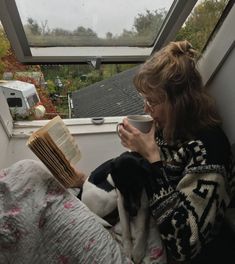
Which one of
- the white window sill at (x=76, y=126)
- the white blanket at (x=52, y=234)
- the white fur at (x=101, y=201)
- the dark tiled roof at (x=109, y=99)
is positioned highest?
the white blanket at (x=52, y=234)

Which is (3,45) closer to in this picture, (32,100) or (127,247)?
(32,100)

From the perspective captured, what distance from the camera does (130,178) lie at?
102 centimetres

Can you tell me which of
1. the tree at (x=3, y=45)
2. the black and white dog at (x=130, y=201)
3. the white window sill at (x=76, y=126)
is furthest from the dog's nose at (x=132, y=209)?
the tree at (x=3, y=45)

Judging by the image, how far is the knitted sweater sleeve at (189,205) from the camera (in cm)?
95

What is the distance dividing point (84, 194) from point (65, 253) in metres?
0.25

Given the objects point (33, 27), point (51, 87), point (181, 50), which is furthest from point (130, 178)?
point (51, 87)

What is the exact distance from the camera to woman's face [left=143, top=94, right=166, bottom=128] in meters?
1.15

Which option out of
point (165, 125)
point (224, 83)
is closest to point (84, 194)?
point (165, 125)

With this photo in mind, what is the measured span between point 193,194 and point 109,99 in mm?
1129

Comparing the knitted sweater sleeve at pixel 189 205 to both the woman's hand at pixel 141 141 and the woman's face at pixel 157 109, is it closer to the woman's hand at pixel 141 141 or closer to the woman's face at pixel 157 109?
the woman's hand at pixel 141 141

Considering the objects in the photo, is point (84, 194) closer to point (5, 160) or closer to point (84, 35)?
point (5, 160)

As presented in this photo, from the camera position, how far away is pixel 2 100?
5.06 ft

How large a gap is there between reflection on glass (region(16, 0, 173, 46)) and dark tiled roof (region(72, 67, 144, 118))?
0.95ft

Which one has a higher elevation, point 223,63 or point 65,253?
point 223,63
